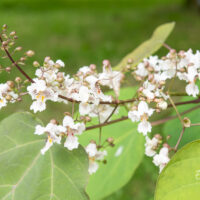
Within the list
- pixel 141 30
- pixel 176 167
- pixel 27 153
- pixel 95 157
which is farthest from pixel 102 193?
pixel 141 30

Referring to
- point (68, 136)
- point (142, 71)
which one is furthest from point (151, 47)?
point (68, 136)

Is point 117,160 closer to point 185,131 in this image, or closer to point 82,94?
point 185,131

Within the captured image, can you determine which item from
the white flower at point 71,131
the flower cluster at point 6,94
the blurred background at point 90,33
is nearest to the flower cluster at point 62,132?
the white flower at point 71,131

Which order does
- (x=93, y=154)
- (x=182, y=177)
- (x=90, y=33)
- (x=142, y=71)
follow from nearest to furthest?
(x=182, y=177) → (x=93, y=154) → (x=142, y=71) → (x=90, y=33)

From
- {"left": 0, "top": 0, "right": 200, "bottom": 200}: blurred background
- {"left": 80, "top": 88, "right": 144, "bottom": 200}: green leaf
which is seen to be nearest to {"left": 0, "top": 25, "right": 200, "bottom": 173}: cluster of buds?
{"left": 80, "top": 88, "right": 144, "bottom": 200}: green leaf

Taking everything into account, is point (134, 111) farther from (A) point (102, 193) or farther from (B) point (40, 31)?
(B) point (40, 31)

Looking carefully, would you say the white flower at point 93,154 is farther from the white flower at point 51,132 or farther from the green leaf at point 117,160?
the green leaf at point 117,160
